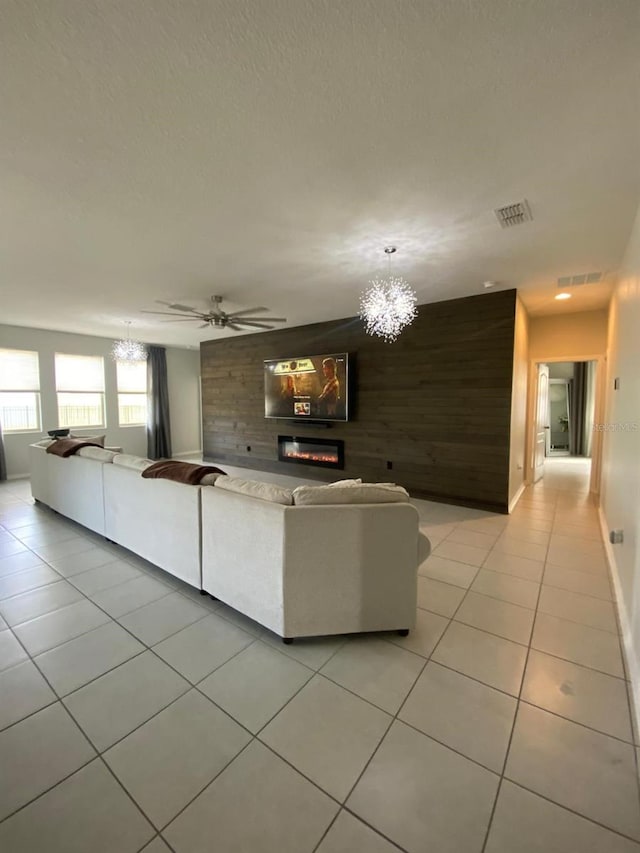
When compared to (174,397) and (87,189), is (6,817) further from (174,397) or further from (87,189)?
(174,397)

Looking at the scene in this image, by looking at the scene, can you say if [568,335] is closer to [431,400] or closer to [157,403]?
[431,400]

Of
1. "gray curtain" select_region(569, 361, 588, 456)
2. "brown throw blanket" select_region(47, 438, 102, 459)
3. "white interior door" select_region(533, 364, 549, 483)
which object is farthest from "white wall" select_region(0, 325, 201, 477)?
"gray curtain" select_region(569, 361, 588, 456)

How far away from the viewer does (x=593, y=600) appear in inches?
99.5

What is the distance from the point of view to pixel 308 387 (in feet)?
19.6

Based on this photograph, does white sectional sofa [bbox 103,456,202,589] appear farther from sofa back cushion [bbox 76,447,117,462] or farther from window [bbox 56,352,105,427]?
window [bbox 56,352,105,427]

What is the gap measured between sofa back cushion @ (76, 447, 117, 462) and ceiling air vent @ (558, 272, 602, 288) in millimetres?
4995

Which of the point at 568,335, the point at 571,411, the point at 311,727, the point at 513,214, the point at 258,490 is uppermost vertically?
the point at 513,214

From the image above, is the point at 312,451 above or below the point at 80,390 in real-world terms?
below

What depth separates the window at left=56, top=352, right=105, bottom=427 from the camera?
688 centimetres

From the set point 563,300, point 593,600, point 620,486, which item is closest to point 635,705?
point 593,600

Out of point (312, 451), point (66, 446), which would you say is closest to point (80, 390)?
point (66, 446)

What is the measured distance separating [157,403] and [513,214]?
24.9 ft

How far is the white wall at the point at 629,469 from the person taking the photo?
1959mm

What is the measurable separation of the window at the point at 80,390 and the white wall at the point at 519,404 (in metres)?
7.59
